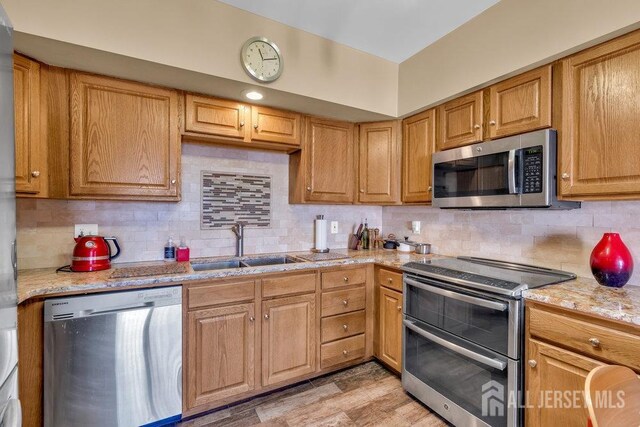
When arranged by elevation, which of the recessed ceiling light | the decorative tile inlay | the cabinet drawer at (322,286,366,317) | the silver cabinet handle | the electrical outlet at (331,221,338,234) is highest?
the recessed ceiling light

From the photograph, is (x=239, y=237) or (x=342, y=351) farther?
(x=239, y=237)

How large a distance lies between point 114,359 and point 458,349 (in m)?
1.90

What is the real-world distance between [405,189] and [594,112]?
4.28 ft

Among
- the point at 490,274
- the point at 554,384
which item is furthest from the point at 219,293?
the point at 554,384

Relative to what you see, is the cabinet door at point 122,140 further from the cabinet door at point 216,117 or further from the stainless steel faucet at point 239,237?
the stainless steel faucet at point 239,237

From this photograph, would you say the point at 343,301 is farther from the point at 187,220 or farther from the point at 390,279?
the point at 187,220

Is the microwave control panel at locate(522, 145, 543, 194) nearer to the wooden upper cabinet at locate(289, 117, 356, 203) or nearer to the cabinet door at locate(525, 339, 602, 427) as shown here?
the cabinet door at locate(525, 339, 602, 427)

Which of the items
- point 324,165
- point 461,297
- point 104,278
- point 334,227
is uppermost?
point 324,165

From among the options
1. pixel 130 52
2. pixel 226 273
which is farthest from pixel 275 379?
pixel 130 52

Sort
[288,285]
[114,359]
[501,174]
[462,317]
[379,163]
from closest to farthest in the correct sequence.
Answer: [114,359] → [462,317] → [501,174] → [288,285] → [379,163]

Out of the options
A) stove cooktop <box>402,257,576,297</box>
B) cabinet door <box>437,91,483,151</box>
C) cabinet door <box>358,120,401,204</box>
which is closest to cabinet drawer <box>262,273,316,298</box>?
stove cooktop <box>402,257,576,297</box>

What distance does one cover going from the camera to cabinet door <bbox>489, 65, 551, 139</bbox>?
1.67 meters

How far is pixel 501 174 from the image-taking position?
1.82m

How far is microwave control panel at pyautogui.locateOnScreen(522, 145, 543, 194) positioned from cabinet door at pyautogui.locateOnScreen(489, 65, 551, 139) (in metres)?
0.16
